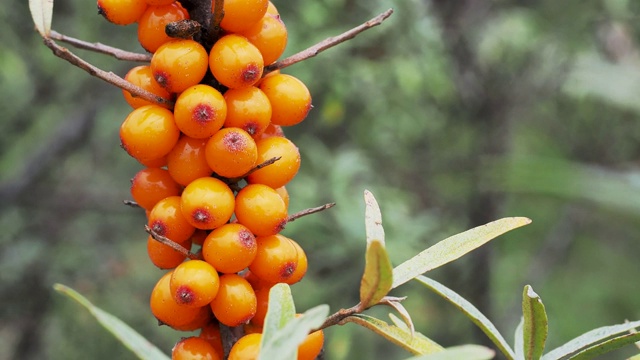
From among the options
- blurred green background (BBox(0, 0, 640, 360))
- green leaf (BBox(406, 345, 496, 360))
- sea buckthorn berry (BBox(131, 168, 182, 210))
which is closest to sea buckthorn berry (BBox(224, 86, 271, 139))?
sea buckthorn berry (BBox(131, 168, 182, 210))

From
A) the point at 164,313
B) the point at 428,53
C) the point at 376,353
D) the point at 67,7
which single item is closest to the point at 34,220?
the point at 67,7

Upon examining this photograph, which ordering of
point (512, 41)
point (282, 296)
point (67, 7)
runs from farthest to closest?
point (67, 7), point (512, 41), point (282, 296)

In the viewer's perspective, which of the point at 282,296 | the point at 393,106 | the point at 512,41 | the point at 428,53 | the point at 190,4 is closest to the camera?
the point at 282,296

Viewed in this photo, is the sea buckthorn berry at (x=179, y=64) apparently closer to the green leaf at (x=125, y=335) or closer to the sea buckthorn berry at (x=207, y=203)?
the sea buckthorn berry at (x=207, y=203)

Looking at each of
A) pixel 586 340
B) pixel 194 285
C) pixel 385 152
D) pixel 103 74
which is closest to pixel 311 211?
pixel 194 285

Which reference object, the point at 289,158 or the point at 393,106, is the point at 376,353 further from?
the point at 289,158

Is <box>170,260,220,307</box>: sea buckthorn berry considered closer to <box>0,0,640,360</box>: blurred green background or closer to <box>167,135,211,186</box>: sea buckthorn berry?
<box>167,135,211,186</box>: sea buckthorn berry

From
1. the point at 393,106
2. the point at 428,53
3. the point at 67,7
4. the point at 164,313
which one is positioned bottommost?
the point at 67,7

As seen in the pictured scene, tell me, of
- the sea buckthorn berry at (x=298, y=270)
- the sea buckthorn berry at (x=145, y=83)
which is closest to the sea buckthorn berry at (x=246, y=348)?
the sea buckthorn berry at (x=298, y=270)
